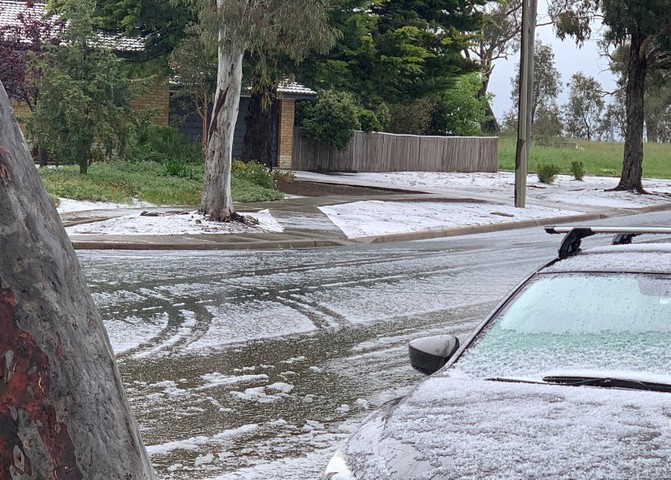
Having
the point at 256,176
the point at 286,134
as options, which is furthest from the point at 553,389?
the point at 286,134

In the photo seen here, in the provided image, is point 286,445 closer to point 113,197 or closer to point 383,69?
point 113,197

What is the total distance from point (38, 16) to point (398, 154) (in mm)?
16319

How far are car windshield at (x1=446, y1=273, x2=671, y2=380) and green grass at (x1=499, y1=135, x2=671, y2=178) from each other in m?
52.5

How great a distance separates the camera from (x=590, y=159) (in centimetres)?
6444

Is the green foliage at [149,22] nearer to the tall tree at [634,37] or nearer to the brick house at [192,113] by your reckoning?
the brick house at [192,113]

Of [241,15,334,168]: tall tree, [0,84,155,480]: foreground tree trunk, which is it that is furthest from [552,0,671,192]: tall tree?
[0,84,155,480]: foreground tree trunk

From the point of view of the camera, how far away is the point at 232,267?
16.1m

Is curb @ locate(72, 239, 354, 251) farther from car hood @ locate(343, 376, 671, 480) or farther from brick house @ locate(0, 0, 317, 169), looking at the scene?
brick house @ locate(0, 0, 317, 169)

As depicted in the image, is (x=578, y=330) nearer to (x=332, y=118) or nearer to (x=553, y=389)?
(x=553, y=389)

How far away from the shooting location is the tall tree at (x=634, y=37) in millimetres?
36406

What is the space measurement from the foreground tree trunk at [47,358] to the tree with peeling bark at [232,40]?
58.7 ft

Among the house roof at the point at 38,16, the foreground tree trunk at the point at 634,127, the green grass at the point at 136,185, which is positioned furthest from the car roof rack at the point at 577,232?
the foreground tree trunk at the point at 634,127

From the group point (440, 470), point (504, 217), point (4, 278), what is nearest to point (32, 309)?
point (4, 278)

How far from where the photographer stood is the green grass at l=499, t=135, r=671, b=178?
60016mm
